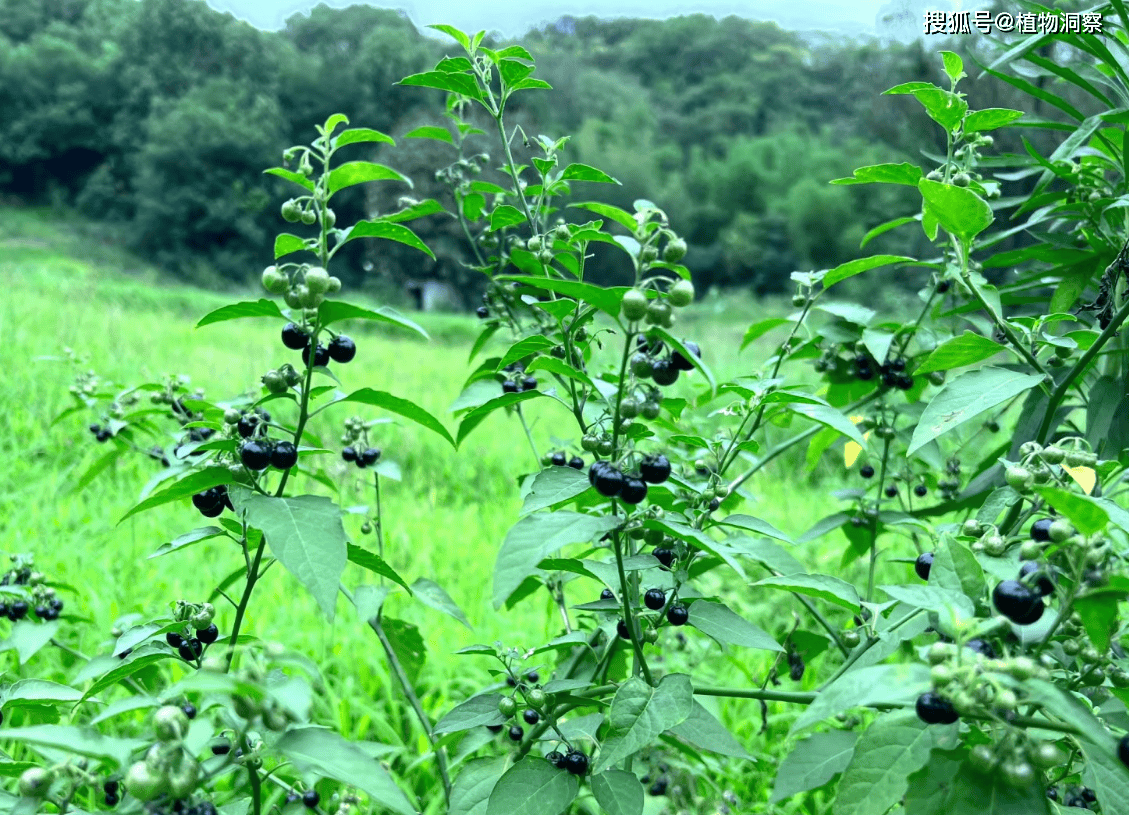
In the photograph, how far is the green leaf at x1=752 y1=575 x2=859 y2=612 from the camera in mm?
876

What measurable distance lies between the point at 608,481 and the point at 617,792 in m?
0.43

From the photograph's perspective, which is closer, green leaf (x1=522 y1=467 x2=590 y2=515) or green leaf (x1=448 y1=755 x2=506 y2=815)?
green leaf (x1=522 y1=467 x2=590 y2=515)

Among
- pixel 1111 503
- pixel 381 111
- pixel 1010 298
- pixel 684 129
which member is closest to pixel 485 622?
pixel 1010 298

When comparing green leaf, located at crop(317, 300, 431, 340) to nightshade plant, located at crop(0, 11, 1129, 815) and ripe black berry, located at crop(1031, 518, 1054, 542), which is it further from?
ripe black berry, located at crop(1031, 518, 1054, 542)

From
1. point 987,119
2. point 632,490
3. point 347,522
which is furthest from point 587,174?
point 347,522

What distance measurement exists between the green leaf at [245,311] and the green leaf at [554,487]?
36 cm

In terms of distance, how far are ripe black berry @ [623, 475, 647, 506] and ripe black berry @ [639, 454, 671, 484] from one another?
1.0 inches

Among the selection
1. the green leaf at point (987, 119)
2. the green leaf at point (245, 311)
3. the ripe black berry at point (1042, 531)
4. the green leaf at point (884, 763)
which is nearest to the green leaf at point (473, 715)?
the green leaf at point (884, 763)

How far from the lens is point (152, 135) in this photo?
2728 cm

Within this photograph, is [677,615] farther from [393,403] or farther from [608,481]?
[393,403]

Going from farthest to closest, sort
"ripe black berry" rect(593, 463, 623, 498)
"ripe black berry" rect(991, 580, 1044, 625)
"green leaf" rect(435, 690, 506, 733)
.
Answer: "green leaf" rect(435, 690, 506, 733), "ripe black berry" rect(593, 463, 623, 498), "ripe black berry" rect(991, 580, 1044, 625)

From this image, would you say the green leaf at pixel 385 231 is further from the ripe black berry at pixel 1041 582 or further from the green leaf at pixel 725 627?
the ripe black berry at pixel 1041 582

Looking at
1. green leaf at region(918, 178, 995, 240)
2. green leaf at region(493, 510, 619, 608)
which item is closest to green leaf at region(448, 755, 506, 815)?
green leaf at region(493, 510, 619, 608)

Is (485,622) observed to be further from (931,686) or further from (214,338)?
(214,338)
